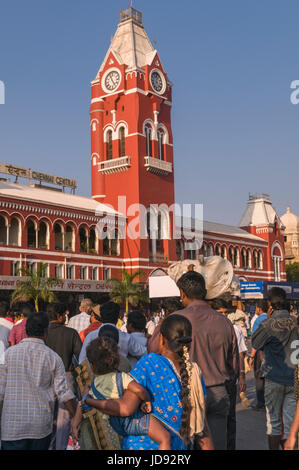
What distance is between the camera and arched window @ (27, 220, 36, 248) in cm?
3216

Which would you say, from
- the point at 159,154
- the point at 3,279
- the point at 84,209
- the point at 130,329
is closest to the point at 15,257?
the point at 3,279

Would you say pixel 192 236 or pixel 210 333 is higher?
pixel 192 236

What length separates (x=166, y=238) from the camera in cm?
3984

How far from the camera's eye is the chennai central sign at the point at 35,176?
127 ft

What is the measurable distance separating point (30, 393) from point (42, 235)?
29.6 m

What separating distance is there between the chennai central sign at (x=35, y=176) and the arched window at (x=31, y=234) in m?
7.97

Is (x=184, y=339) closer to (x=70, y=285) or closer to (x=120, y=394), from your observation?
(x=120, y=394)

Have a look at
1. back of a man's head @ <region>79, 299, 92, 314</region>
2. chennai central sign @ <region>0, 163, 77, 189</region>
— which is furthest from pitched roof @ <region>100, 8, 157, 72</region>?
back of a man's head @ <region>79, 299, 92, 314</region>

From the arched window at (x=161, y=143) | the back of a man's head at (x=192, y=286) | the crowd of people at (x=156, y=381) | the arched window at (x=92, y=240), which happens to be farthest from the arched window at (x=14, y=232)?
the back of a man's head at (x=192, y=286)

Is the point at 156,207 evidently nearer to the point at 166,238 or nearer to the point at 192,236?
the point at 166,238

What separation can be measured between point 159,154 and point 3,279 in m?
17.5

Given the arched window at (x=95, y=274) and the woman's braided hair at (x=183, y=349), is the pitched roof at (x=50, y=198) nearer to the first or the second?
the arched window at (x=95, y=274)

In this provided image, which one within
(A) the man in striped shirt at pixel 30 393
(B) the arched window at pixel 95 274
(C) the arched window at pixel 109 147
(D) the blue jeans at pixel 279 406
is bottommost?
(D) the blue jeans at pixel 279 406

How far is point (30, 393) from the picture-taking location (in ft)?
14.3
